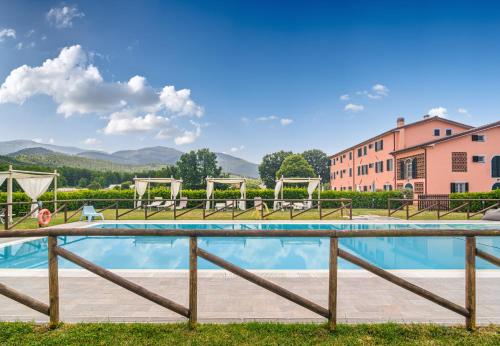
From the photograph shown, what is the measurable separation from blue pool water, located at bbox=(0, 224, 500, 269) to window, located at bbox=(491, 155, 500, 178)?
674 inches

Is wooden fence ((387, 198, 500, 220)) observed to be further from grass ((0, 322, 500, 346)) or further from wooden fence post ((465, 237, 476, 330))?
grass ((0, 322, 500, 346))

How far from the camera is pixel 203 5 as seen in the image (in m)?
20.2

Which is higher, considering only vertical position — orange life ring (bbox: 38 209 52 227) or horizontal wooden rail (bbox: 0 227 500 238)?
horizontal wooden rail (bbox: 0 227 500 238)

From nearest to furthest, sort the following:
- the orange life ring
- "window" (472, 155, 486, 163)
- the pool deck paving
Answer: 1. the pool deck paving
2. the orange life ring
3. "window" (472, 155, 486, 163)

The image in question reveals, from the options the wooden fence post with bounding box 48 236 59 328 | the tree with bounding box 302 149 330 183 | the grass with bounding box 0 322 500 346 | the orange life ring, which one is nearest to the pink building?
the grass with bounding box 0 322 500 346

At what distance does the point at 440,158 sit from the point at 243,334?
25658 mm

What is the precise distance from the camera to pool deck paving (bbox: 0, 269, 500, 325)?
3816 mm

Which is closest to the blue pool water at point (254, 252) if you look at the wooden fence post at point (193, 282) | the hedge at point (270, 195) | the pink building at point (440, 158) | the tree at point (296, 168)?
the wooden fence post at point (193, 282)

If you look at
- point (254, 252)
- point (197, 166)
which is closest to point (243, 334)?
point (254, 252)

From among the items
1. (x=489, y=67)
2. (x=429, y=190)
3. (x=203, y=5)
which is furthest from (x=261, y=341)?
(x=489, y=67)

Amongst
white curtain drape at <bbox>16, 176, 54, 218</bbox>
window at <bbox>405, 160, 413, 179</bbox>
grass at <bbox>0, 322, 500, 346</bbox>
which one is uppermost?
window at <bbox>405, 160, 413, 179</bbox>

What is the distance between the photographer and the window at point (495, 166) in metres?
24.3

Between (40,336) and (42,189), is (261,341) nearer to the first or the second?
(40,336)

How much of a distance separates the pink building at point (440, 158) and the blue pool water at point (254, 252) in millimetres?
14775
